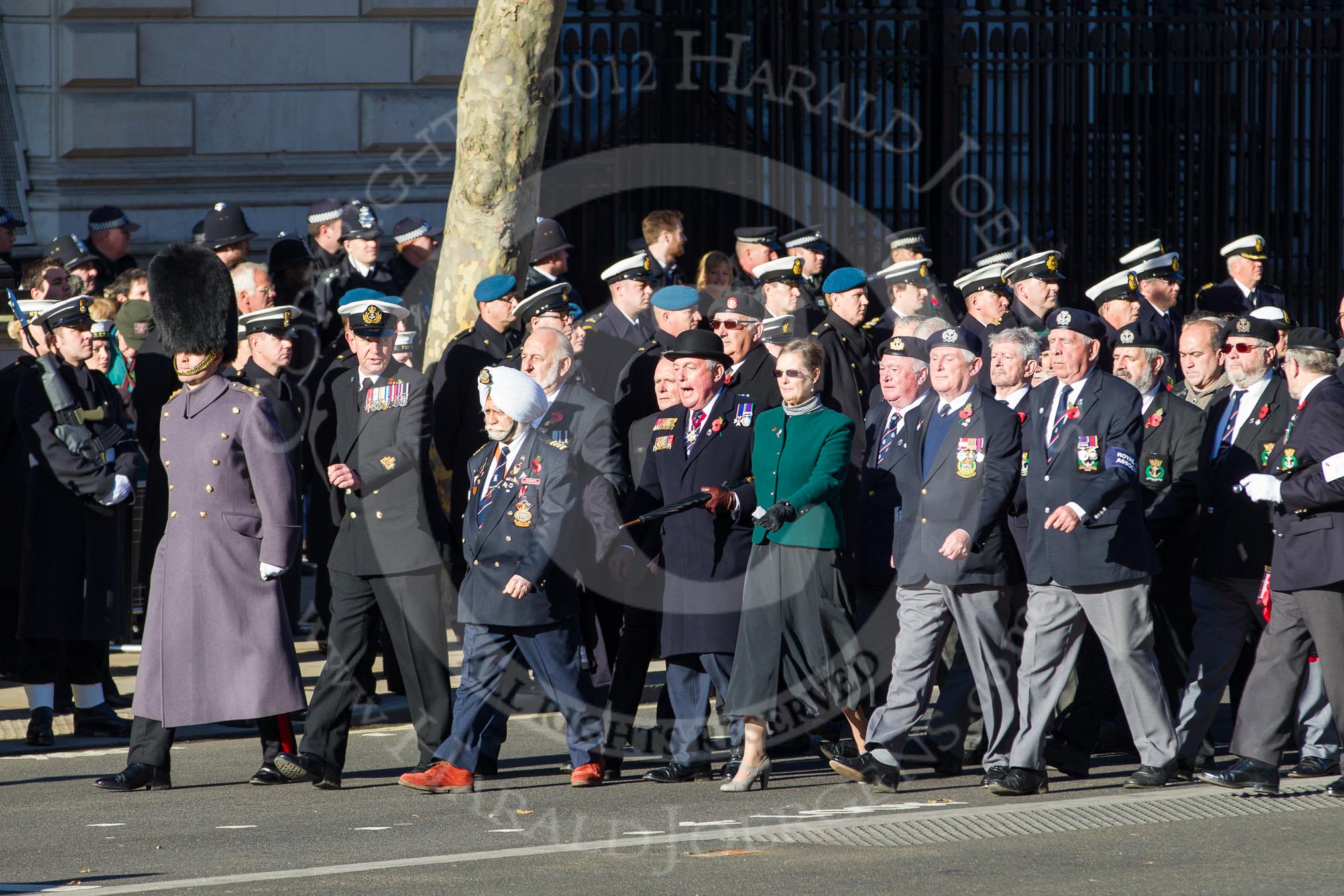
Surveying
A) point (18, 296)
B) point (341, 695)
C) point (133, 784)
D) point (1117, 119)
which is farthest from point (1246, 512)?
point (1117, 119)

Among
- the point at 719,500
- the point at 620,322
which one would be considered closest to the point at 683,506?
the point at 719,500

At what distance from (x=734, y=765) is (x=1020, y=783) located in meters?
1.12

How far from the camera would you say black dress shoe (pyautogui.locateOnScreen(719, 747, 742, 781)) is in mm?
7887

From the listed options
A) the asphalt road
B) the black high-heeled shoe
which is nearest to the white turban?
the asphalt road

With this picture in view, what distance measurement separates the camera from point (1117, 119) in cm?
1528

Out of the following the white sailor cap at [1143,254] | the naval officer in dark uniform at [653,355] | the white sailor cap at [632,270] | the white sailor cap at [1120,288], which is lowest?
the naval officer in dark uniform at [653,355]

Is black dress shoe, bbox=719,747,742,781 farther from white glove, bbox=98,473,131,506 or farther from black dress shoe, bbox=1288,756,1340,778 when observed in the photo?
white glove, bbox=98,473,131,506

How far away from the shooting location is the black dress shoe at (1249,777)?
7.58 m

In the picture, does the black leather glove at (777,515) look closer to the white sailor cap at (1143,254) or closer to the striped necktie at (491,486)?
the striped necktie at (491,486)

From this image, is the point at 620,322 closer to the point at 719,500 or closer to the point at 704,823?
the point at 719,500

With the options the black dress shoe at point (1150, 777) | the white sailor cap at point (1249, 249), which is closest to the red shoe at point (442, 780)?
the black dress shoe at point (1150, 777)

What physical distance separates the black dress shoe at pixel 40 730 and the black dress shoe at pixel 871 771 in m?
3.45

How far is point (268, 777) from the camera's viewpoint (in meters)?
7.92

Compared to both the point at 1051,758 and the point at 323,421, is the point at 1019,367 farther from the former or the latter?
the point at 323,421
